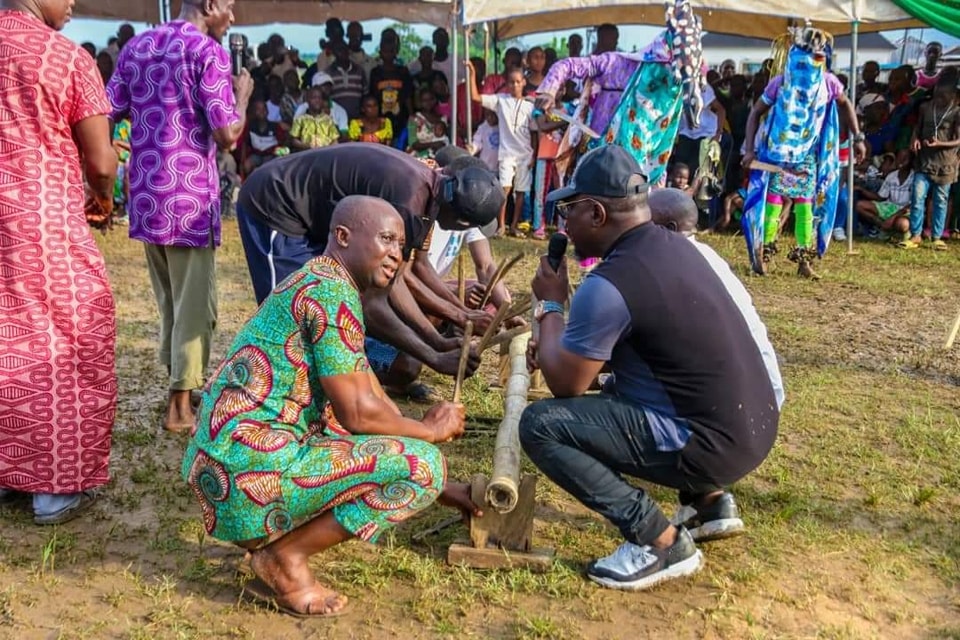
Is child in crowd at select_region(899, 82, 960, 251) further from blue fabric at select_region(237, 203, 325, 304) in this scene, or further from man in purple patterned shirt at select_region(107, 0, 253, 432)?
man in purple patterned shirt at select_region(107, 0, 253, 432)

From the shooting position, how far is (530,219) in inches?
453

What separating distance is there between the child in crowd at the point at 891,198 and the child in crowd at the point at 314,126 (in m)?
6.36

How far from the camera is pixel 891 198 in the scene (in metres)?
11.0

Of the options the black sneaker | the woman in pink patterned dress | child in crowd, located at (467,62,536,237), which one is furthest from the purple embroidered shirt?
child in crowd, located at (467,62,536,237)

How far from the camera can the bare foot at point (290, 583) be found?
297 centimetres

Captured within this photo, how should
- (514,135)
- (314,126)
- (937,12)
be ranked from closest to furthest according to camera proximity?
(937,12)
(514,135)
(314,126)

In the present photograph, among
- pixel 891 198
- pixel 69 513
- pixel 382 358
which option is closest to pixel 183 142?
pixel 382 358

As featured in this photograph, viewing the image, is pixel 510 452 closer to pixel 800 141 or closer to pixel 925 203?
pixel 800 141

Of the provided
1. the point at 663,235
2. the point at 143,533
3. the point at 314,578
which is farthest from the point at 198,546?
the point at 663,235

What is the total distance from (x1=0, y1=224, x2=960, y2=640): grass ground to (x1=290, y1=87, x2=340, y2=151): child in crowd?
6.62 m

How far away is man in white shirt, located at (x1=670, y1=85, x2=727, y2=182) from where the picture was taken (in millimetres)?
10828

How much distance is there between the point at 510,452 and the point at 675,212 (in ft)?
4.39

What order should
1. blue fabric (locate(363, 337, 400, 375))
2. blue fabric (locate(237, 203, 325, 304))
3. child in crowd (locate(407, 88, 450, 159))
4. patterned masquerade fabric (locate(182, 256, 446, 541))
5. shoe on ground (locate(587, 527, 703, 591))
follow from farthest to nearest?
child in crowd (locate(407, 88, 450, 159))
blue fabric (locate(363, 337, 400, 375))
blue fabric (locate(237, 203, 325, 304))
shoe on ground (locate(587, 527, 703, 591))
patterned masquerade fabric (locate(182, 256, 446, 541))

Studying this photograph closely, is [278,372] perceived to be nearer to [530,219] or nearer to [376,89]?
[530,219]
